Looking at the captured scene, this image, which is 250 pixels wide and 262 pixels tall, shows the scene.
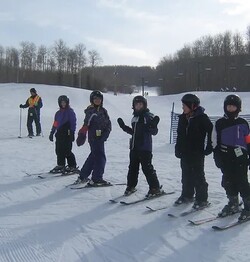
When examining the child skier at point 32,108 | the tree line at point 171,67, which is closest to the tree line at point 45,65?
the tree line at point 171,67

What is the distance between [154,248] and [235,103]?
2.02 metres

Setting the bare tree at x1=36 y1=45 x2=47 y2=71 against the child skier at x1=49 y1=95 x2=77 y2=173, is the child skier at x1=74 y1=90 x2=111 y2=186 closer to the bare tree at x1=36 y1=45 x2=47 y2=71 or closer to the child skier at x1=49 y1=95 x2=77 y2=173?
the child skier at x1=49 y1=95 x2=77 y2=173

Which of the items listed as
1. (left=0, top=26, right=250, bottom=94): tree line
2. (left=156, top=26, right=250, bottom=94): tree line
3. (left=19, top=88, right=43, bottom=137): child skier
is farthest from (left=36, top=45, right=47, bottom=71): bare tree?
(left=19, top=88, right=43, bottom=137): child skier

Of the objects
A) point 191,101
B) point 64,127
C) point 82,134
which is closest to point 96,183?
point 82,134

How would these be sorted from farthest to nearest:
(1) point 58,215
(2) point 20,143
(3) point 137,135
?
(2) point 20,143 → (3) point 137,135 → (1) point 58,215

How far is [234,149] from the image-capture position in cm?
518

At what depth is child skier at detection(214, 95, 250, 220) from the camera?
516cm

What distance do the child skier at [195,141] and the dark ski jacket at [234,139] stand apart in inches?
12.7

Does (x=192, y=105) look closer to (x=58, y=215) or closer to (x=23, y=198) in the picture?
(x=58, y=215)

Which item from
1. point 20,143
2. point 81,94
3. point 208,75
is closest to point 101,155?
point 20,143

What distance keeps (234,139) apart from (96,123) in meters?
2.85

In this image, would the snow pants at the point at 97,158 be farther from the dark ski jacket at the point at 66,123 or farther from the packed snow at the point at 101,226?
the dark ski jacket at the point at 66,123

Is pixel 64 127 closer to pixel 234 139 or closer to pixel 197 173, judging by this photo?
pixel 197 173

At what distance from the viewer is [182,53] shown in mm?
97312
